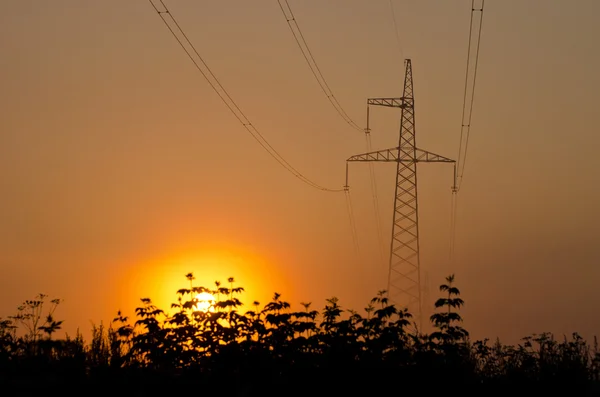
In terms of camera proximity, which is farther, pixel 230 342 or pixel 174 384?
pixel 230 342

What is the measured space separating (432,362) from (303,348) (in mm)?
2408

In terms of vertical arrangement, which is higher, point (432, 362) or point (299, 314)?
point (299, 314)

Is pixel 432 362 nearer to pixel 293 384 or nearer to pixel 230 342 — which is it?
pixel 293 384

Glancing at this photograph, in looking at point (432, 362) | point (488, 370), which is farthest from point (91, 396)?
point (488, 370)

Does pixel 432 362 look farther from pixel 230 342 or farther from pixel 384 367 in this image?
pixel 230 342

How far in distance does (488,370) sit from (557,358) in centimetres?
145

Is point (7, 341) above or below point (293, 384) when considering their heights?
above

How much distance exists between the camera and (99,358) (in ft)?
51.6

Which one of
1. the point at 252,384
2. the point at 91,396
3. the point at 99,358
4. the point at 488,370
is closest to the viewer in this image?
the point at 91,396

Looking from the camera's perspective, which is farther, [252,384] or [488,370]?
[488,370]

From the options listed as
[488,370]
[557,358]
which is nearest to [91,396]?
[488,370]

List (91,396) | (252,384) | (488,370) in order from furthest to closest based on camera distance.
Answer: (488,370) < (252,384) < (91,396)

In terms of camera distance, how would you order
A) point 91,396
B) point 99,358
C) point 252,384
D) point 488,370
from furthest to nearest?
point 488,370
point 99,358
point 252,384
point 91,396

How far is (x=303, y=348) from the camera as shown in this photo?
16.2 metres
